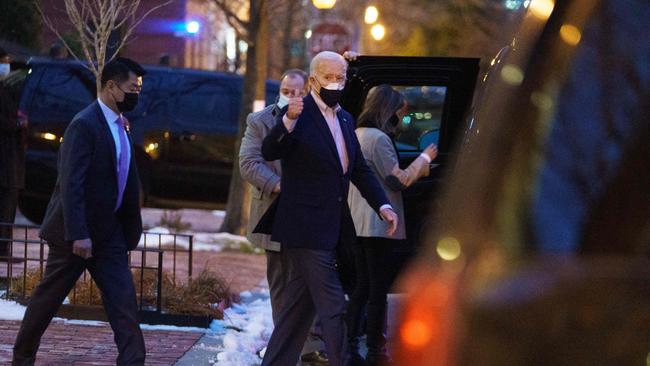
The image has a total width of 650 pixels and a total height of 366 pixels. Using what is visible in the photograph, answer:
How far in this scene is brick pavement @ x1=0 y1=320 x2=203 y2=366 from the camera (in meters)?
7.24

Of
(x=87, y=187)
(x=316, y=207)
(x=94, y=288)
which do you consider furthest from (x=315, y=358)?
(x=94, y=288)

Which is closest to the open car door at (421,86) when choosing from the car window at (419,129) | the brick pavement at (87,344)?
the car window at (419,129)

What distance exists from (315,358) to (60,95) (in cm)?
834

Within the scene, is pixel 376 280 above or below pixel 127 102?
below

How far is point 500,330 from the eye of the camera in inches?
97.3

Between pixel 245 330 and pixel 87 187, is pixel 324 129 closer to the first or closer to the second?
pixel 87 187

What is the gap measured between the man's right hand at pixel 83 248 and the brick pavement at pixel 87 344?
1.18 meters

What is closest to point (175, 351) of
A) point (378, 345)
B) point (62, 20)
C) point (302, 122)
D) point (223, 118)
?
point (378, 345)

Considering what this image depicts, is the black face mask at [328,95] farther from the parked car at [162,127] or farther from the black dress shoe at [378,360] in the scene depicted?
the parked car at [162,127]

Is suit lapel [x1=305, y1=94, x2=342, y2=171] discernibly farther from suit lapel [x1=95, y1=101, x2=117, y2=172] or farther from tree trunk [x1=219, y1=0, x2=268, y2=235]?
tree trunk [x1=219, y1=0, x2=268, y2=235]

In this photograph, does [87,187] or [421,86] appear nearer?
[87,187]

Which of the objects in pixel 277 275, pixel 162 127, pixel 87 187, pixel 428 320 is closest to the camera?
pixel 428 320

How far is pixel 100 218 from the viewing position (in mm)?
6336

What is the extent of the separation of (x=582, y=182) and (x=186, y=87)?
13.3 meters
